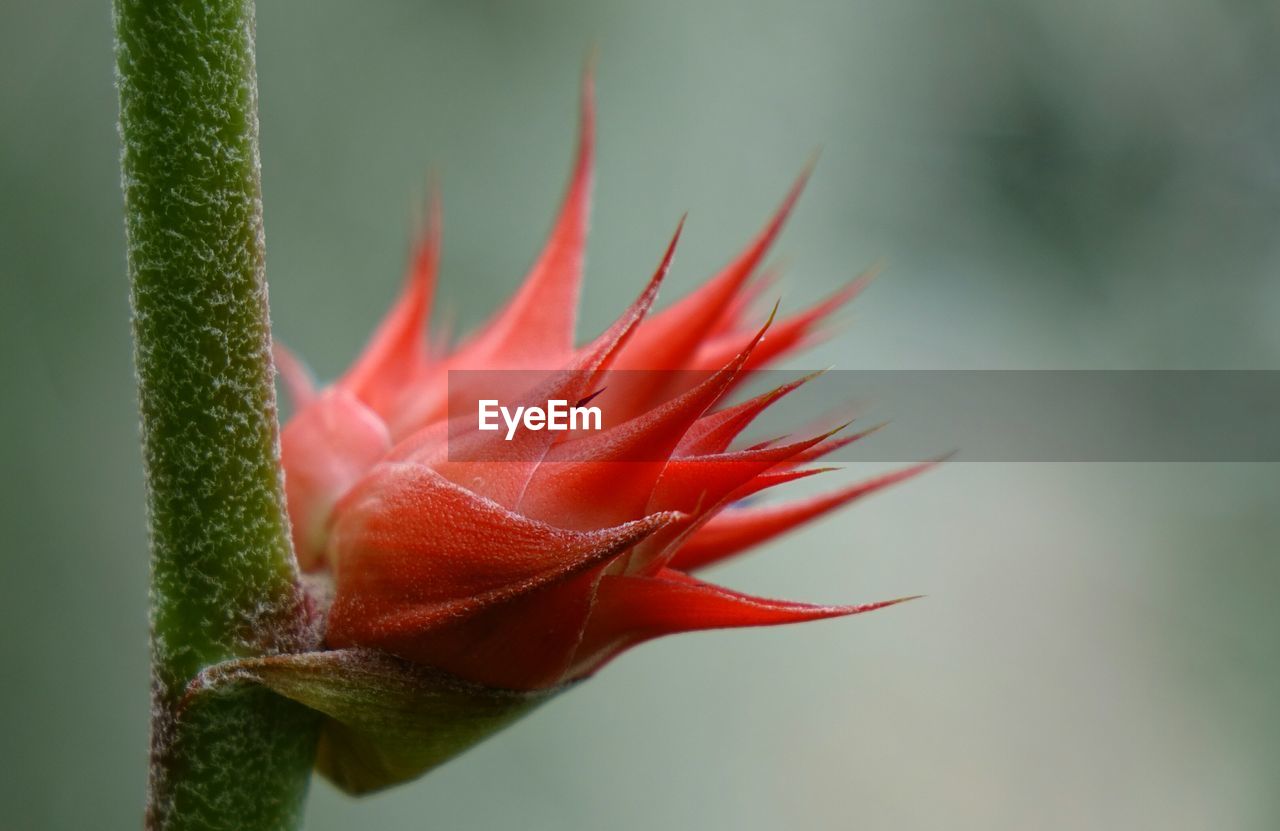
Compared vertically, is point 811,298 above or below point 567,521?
above

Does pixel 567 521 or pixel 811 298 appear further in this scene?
pixel 811 298

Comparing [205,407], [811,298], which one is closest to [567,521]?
[205,407]

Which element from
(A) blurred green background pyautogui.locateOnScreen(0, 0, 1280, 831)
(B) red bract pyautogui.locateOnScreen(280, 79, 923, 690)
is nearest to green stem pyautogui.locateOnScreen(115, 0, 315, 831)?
(B) red bract pyautogui.locateOnScreen(280, 79, 923, 690)

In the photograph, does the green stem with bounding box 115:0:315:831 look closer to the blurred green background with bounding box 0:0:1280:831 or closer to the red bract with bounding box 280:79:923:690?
the red bract with bounding box 280:79:923:690

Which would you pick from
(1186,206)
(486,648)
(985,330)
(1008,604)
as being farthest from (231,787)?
(1186,206)

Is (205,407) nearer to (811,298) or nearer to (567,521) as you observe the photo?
(567,521)

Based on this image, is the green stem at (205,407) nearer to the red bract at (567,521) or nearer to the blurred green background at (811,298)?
the red bract at (567,521)
